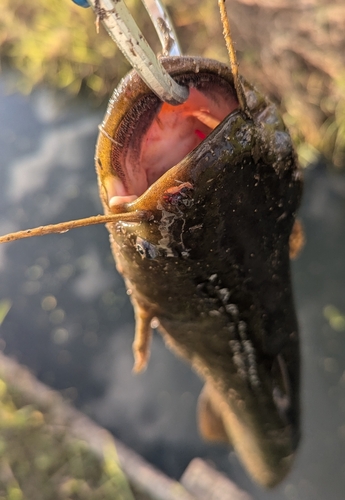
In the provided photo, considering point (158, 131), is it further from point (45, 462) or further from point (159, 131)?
point (45, 462)

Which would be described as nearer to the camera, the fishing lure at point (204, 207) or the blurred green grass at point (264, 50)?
the fishing lure at point (204, 207)

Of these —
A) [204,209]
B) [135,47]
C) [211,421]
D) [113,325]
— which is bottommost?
[211,421]

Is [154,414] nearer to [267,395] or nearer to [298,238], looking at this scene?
[267,395]

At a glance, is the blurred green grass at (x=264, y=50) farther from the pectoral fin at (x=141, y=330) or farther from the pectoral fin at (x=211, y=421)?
the pectoral fin at (x=141, y=330)

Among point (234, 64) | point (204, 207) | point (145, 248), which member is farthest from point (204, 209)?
point (234, 64)

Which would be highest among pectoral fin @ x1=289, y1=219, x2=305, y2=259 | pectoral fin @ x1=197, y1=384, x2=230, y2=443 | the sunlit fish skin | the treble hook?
the treble hook

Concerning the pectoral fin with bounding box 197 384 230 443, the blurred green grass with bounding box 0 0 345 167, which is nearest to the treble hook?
the pectoral fin with bounding box 197 384 230 443

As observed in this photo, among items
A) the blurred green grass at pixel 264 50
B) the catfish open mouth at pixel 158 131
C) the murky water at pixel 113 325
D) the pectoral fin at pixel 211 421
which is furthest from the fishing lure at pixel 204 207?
the blurred green grass at pixel 264 50

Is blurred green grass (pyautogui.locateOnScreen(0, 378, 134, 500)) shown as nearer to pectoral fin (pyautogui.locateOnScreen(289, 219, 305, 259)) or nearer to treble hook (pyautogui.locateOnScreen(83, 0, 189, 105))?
pectoral fin (pyautogui.locateOnScreen(289, 219, 305, 259))
